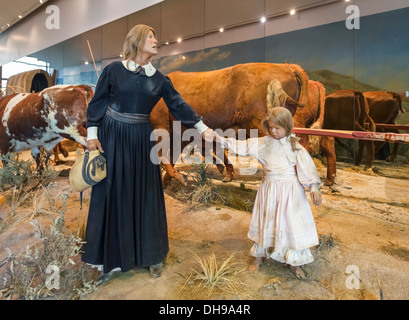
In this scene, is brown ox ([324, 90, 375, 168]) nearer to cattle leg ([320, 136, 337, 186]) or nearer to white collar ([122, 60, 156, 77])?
cattle leg ([320, 136, 337, 186])

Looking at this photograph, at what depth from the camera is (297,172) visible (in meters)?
1.94

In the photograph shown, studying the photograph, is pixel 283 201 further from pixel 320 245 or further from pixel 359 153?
pixel 359 153

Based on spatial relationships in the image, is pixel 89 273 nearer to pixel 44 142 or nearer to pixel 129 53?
pixel 129 53

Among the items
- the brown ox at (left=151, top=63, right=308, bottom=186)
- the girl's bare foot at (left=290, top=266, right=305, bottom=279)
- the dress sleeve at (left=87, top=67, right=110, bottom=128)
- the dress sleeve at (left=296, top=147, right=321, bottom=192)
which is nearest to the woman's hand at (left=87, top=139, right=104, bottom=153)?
the dress sleeve at (left=87, top=67, right=110, bottom=128)

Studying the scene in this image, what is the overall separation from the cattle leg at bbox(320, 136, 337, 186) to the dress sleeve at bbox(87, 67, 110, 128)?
252 centimetres

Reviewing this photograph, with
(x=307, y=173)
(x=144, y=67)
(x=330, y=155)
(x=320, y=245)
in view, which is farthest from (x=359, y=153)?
(x=144, y=67)

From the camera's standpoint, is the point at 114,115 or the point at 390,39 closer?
the point at 114,115

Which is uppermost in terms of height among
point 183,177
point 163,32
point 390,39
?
point 163,32

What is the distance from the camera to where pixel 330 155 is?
3.15 metres

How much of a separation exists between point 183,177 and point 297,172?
237 cm

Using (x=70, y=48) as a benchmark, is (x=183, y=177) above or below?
below

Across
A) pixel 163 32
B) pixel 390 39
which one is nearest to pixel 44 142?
pixel 163 32

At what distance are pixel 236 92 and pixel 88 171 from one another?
2.09m

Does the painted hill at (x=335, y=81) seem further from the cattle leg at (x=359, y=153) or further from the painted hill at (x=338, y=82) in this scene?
the cattle leg at (x=359, y=153)
